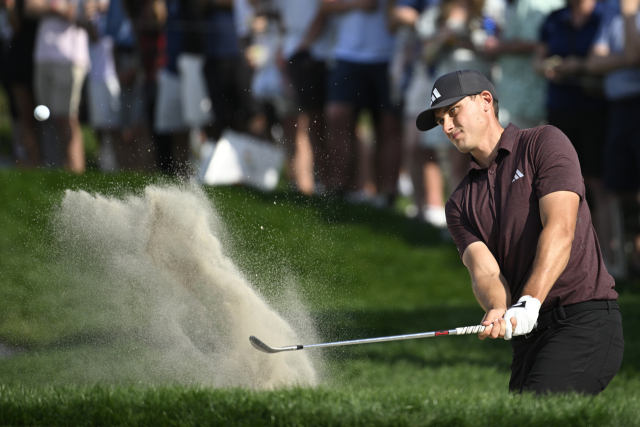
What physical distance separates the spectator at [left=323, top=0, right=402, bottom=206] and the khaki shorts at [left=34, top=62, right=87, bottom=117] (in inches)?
110

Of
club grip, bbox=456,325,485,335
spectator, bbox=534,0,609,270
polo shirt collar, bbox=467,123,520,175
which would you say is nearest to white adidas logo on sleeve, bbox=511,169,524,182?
polo shirt collar, bbox=467,123,520,175

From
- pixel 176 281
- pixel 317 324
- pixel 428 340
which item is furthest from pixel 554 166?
pixel 428 340

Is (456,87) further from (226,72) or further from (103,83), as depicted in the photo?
(103,83)

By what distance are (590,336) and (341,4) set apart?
218 inches

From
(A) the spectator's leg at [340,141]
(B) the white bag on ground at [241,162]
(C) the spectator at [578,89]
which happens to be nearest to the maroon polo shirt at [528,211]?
(C) the spectator at [578,89]

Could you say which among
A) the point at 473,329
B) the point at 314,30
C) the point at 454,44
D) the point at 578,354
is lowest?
the point at 578,354

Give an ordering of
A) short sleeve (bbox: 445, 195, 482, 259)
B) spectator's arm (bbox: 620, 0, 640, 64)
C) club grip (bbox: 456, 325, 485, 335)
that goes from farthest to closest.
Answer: spectator's arm (bbox: 620, 0, 640, 64), short sleeve (bbox: 445, 195, 482, 259), club grip (bbox: 456, 325, 485, 335)

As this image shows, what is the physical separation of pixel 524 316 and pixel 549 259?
0.28 metres

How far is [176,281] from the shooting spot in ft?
17.9

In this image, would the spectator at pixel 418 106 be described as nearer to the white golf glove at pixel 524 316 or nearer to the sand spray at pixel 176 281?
the sand spray at pixel 176 281

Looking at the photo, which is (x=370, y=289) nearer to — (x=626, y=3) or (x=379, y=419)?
(x=626, y=3)

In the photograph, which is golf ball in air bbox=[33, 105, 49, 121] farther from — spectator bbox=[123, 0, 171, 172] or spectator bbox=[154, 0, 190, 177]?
spectator bbox=[154, 0, 190, 177]

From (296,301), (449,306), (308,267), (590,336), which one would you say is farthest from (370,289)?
(590,336)

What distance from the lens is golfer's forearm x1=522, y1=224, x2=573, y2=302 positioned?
3957 mm
